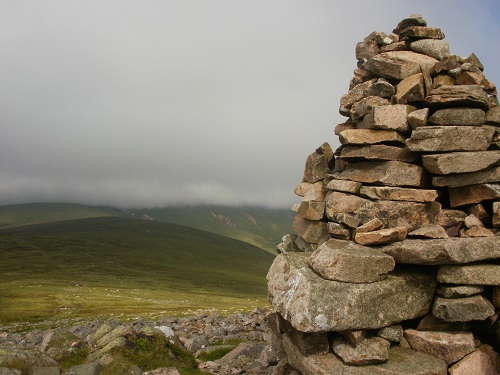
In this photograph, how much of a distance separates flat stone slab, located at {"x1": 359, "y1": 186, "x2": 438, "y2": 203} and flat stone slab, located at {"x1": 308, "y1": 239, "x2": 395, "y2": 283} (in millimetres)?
3169

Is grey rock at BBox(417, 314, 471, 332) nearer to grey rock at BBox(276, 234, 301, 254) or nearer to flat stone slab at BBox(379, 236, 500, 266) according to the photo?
flat stone slab at BBox(379, 236, 500, 266)

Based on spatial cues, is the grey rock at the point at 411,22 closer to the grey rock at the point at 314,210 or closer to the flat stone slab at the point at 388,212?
the flat stone slab at the point at 388,212

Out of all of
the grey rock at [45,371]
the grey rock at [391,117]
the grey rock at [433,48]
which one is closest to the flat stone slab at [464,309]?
the grey rock at [391,117]

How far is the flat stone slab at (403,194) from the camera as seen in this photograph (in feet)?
56.9

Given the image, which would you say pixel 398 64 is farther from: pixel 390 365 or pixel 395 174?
pixel 390 365

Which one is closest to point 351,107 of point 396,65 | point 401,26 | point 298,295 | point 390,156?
point 396,65

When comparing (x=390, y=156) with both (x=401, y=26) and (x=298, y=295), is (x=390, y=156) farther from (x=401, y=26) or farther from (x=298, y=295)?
(x=401, y=26)

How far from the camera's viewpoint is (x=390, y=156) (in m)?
18.1

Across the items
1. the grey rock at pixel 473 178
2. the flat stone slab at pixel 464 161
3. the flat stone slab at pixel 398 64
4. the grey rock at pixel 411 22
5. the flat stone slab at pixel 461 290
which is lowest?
the flat stone slab at pixel 461 290

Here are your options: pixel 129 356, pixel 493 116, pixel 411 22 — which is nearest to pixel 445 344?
pixel 493 116

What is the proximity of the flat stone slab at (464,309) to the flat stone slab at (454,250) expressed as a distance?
5.23 ft

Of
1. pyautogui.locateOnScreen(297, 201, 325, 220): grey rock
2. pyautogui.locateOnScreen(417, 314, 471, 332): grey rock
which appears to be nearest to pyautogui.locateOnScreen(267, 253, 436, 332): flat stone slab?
pyautogui.locateOnScreen(417, 314, 471, 332): grey rock

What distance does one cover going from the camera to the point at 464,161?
54.4ft

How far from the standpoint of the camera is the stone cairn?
14578 millimetres
